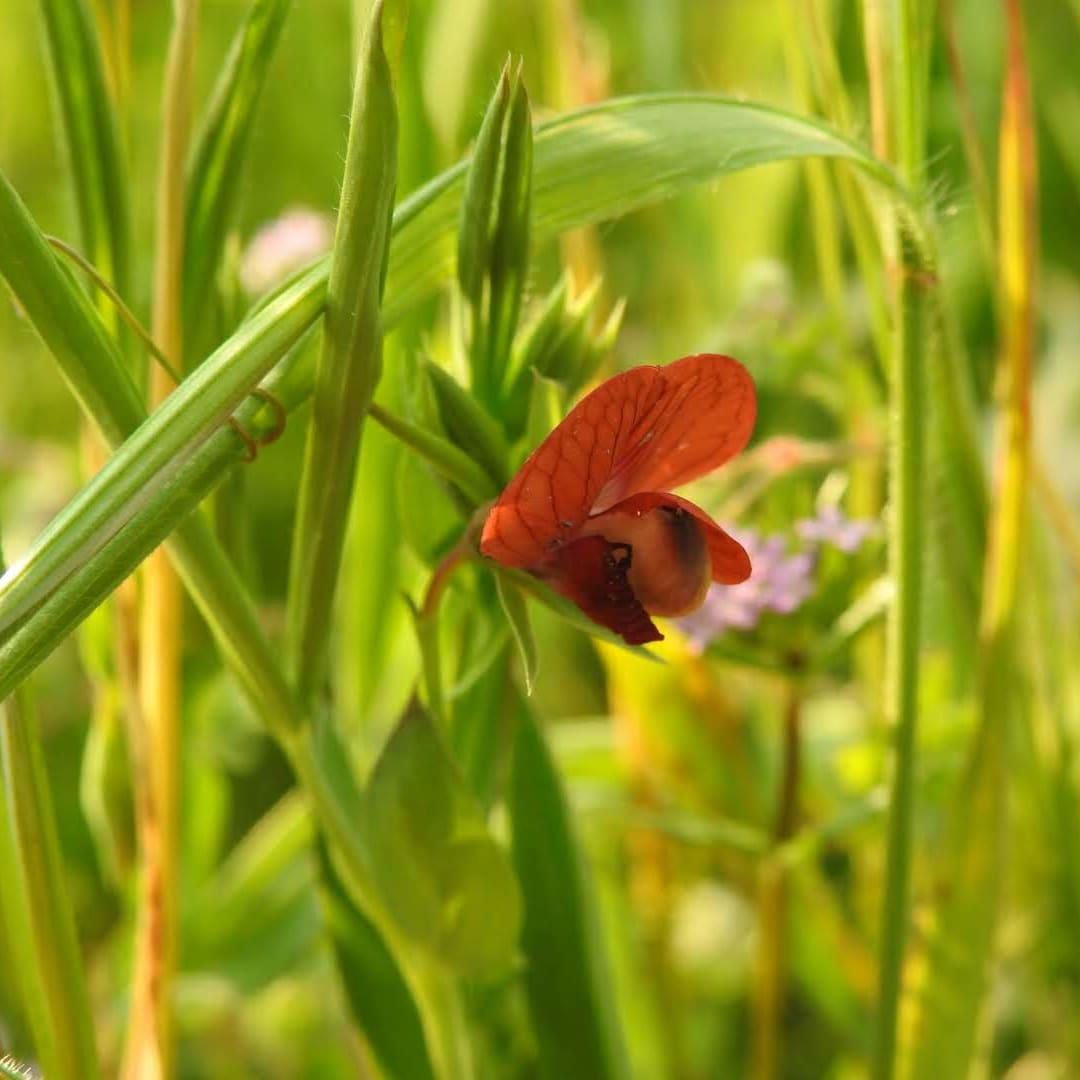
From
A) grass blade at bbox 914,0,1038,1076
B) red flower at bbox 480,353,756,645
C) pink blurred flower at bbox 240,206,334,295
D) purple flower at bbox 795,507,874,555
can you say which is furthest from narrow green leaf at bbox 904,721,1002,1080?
pink blurred flower at bbox 240,206,334,295

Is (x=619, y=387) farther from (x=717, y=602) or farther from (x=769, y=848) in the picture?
(x=769, y=848)

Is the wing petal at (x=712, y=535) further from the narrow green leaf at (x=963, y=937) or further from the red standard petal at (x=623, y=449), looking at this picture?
the narrow green leaf at (x=963, y=937)

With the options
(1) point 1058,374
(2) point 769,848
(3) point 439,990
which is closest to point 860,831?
(2) point 769,848

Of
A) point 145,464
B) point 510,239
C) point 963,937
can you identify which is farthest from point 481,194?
point 963,937

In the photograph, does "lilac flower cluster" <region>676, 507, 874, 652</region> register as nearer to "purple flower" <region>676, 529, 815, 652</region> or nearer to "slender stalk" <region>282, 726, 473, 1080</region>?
"purple flower" <region>676, 529, 815, 652</region>

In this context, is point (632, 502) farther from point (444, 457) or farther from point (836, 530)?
point (836, 530)

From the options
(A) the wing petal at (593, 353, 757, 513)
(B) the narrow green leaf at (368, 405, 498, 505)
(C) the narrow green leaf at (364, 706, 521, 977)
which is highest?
(B) the narrow green leaf at (368, 405, 498, 505)

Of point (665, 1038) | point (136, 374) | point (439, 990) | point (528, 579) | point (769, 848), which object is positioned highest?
point (136, 374)
